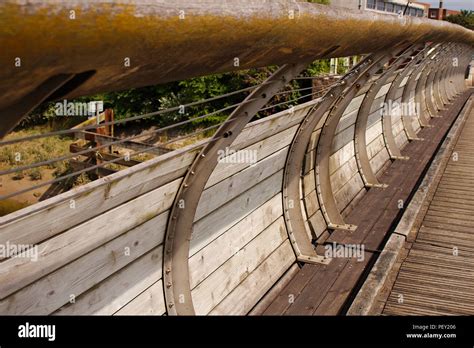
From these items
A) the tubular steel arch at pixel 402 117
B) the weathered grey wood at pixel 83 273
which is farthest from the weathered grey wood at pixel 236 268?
the tubular steel arch at pixel 402 117

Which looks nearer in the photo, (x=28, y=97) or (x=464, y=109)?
(x=28, y=97)

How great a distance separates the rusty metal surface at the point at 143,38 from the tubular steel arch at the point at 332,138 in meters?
2.06

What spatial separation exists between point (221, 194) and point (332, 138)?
2.18 m

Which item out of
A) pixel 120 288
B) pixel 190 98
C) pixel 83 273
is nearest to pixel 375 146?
pixel 120 288

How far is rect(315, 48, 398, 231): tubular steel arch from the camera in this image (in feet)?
13.8

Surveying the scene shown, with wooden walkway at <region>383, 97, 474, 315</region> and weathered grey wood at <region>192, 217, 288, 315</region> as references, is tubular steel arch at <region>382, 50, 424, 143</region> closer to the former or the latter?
wooden walkway at <region>383, 97, 474, 315</region>

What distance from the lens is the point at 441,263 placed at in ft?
17.3

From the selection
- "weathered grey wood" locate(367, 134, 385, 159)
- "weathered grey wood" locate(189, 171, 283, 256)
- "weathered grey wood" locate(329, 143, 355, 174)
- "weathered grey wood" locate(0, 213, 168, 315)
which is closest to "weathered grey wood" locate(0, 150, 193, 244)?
"weathered grey wood" locate(0, 213, 168, 315)

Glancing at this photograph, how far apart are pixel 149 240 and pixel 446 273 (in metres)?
3.49

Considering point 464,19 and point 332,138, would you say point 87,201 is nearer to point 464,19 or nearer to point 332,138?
point 332,138

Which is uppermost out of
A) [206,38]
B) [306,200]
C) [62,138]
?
[206,38]
